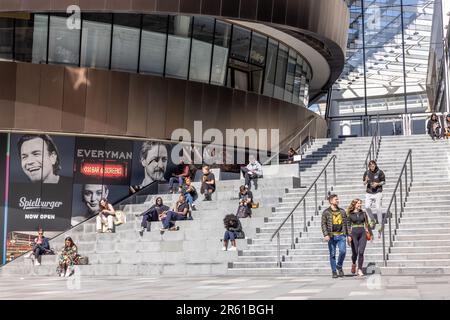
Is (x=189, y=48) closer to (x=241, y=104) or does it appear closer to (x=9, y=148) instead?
(x=241, y=104)

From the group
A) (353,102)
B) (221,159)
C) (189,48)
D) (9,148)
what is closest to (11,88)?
(9,148)

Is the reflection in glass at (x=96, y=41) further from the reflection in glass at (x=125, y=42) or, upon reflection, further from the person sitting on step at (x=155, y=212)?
the person sitting on step at (x=155, y=212)

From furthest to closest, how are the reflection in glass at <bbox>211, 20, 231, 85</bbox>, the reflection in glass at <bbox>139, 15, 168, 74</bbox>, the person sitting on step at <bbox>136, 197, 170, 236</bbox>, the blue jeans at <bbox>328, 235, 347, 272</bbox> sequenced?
1. the reflection in glass at <bbox>211, 20, 231, 85</bbox>
2. the reflection in glass at <bbox>139, 15, 168, 74</bbox>
3. the person sitting on step at <bbox>136, 197, 170, 236</bbox>
4. the blue jeans at <bbox>328, 235, 347, 272</bbox>

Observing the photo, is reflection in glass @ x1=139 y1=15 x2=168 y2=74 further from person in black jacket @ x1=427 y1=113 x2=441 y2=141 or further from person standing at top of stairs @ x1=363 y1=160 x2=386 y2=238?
person standing at top of stairs @ x1=363 y1=160 x2=386 y2=238

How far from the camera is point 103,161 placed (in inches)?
1072

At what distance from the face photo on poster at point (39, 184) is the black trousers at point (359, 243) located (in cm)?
1423

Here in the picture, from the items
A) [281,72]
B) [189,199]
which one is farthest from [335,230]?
[281,72]

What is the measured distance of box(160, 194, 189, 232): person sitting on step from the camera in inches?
840

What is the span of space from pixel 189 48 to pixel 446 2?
60.9 ft

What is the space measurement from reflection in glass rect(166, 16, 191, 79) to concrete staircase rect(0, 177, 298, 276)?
6.03 meters

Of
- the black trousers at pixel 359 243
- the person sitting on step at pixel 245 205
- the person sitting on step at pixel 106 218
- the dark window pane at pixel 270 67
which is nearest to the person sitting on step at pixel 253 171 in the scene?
the person sitting on step at pixel 245 205

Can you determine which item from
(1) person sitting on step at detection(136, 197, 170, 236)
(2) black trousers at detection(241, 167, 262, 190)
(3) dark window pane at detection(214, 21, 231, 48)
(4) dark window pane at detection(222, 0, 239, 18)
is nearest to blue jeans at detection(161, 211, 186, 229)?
(1) person sitting on step at detection(136, 197, 170, 236)

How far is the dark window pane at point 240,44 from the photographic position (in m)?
29.9

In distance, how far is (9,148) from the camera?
25.9 m
